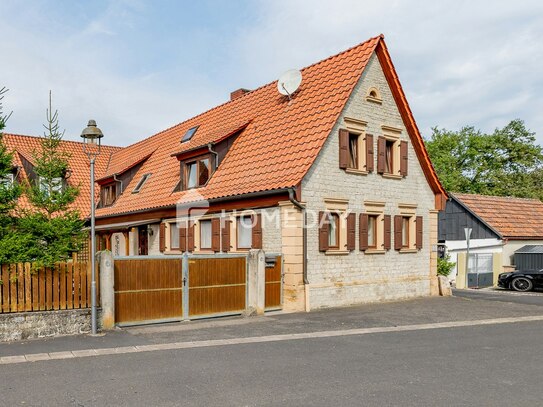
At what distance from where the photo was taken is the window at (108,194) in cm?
A: 2772

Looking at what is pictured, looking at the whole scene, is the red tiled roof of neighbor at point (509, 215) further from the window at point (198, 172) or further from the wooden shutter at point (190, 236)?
the wooden shutter at point (190, 236)

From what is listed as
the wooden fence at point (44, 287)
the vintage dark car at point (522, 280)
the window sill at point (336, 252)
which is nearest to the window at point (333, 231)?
the window sill at point (336, 252)

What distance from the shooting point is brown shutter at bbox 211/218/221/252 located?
19.0 meters

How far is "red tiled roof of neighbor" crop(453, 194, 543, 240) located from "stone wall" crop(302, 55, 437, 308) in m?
11.7

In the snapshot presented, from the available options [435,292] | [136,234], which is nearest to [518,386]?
[435,292]

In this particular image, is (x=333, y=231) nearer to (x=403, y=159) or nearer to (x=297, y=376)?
(x=403, y=159)

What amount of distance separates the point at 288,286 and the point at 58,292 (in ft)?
22.3

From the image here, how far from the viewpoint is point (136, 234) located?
2447 centimetres

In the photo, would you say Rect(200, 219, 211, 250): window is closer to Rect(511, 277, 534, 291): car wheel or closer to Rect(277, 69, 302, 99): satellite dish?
Rect(277, 69, 302, 99): satellite dish

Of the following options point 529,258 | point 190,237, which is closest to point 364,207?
point 190,237

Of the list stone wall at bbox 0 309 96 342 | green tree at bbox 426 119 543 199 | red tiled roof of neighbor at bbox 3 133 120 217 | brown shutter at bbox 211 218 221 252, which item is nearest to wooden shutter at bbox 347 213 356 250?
brown shutter at bbox 211 218 221 252

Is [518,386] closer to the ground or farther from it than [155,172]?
closer to the ground

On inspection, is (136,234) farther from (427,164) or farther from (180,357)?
(180,357)

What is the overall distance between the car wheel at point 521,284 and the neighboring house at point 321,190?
698cm
